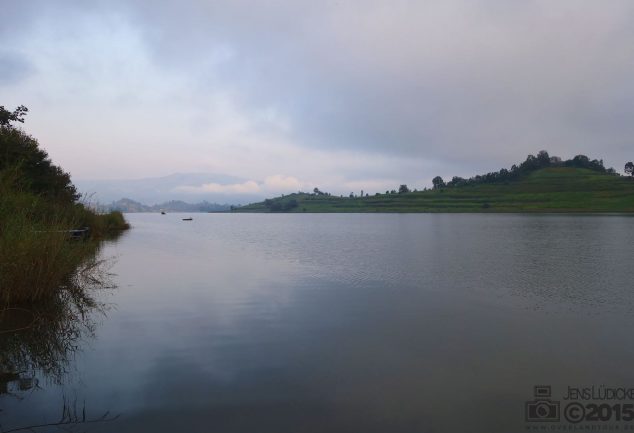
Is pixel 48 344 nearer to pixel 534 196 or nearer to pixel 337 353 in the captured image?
pixel 337 353

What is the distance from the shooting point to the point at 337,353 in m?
8.91

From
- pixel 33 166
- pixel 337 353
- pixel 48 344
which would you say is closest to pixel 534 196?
pixel 33 166

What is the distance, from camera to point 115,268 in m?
21.8

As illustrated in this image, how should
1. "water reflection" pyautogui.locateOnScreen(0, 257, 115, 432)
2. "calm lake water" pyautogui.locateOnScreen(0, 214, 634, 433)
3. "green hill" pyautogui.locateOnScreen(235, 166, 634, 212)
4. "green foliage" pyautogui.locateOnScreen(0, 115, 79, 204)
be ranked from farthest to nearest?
"green hill" pyautogui.locateOnScreen(235, 166, 634, 212) → "green foliage" pyautogui.locateOnScreen(0, 115, 79, 204) → "water reflection" pyautogui.locateOnScreen(0, 257, 115, 432) → "calm lake water" pyautogui.locateOnScreen(0, 214, 634, 433)

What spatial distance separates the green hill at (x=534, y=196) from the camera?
134 m

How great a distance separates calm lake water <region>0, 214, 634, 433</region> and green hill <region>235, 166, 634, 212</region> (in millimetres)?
134151

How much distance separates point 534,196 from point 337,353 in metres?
164

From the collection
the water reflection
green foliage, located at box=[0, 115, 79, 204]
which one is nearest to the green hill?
green foliage, located at box=[0, 115, 79, 204]

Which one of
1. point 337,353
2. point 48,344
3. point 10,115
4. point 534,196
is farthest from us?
point 534,196

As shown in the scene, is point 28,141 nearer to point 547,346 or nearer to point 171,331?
point 171,331

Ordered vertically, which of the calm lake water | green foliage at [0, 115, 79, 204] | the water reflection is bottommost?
the calm lake water

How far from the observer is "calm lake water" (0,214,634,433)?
20.6ft

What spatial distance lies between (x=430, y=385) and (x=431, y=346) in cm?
227

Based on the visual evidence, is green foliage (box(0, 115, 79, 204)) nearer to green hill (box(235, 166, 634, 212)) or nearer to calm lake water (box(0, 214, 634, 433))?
calm lake water (box(0, 214, 634, 433))
